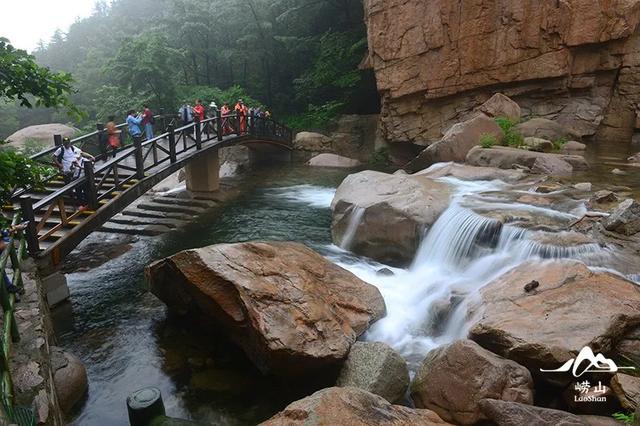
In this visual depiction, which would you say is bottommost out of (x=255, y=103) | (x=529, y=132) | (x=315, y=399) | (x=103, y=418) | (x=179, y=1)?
(x=103, y=418)

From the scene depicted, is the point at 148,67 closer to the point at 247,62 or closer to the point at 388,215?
the point at 247,62

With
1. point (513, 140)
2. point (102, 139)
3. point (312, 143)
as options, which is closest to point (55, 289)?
point (102, 139)

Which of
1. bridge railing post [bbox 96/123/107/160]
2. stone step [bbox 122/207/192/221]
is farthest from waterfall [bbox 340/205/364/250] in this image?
bridge railing post [bbox 96/123/107/160]

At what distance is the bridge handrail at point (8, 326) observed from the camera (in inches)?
130

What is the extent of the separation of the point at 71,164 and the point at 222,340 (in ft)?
16.6

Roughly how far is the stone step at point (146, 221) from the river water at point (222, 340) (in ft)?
5.94

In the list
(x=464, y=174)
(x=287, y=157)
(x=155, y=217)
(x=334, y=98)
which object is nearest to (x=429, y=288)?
(x=464, y=174)

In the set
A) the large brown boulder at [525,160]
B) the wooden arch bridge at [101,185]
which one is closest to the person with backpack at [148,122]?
the wooden arch bridge at [101,185]

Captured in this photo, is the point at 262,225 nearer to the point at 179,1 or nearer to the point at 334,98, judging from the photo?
the point at 334,98

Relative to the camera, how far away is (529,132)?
15.9 meters

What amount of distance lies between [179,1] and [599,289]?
2986 centimetres

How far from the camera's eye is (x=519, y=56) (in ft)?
59.0

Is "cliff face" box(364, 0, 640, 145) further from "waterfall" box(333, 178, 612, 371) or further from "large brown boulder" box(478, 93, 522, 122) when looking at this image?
"waterfall" box(333, 178, 612, 371)

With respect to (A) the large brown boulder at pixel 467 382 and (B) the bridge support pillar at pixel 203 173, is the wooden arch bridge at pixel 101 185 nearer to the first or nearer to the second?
(B) the bridge support pillar at pixel 203 173
